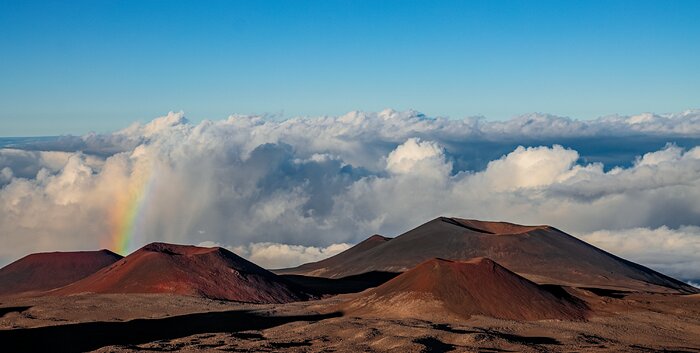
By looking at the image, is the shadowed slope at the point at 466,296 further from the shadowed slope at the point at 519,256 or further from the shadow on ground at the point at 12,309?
the shadowed slope at the point at 519,256

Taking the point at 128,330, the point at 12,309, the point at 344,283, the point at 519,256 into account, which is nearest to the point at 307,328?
the point at 128,330

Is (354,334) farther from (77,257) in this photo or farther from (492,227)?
(492,227)

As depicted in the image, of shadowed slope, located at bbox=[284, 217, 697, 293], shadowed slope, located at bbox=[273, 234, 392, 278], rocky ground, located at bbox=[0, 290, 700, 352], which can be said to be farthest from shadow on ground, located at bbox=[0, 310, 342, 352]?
shadowed slope, located at bbox=[273, 234, 392, 278]

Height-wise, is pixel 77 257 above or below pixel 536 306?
above

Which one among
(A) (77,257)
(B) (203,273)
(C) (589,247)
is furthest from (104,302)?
(C) (589,247)

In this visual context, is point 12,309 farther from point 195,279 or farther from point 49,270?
point 49,270
